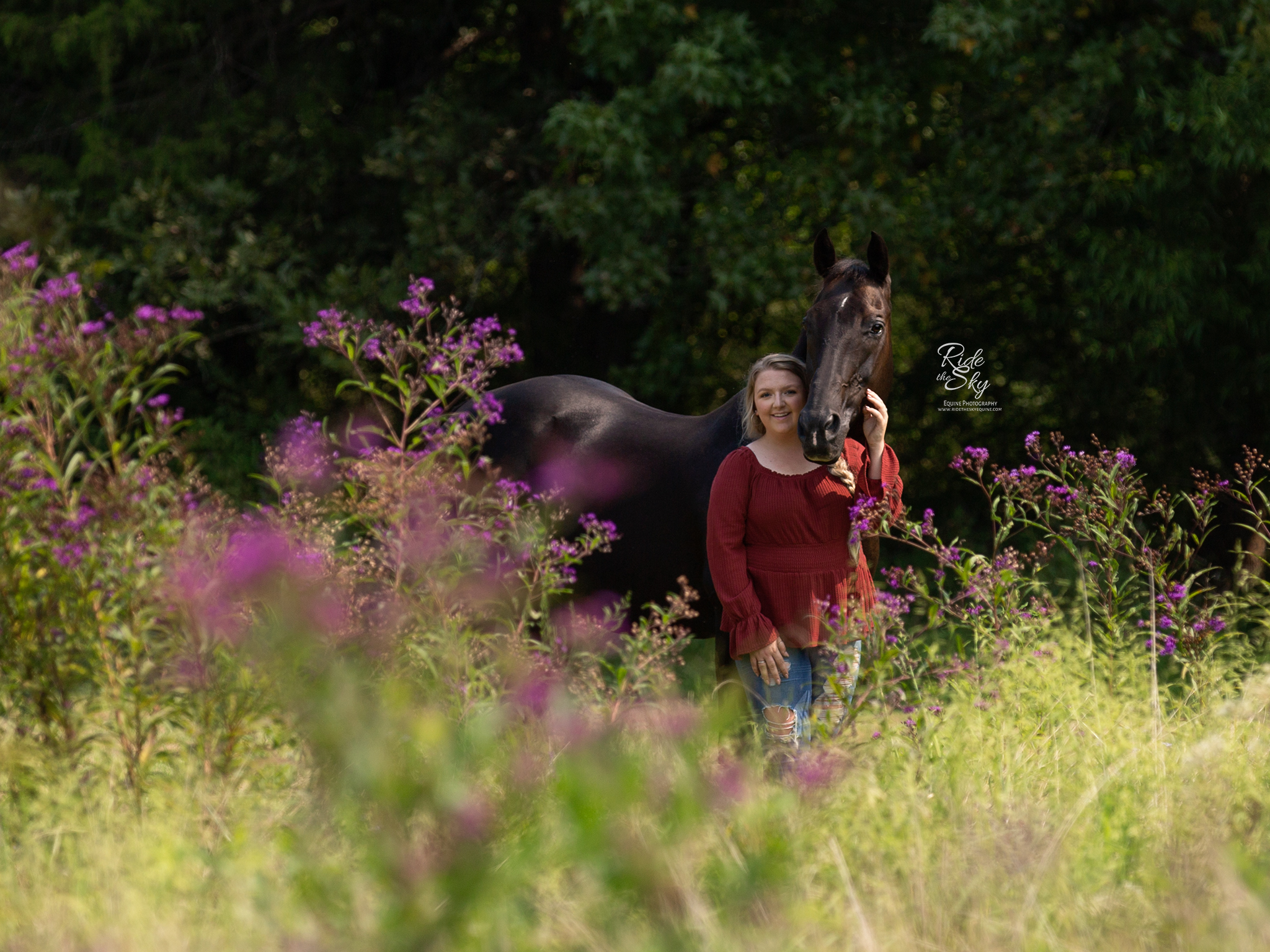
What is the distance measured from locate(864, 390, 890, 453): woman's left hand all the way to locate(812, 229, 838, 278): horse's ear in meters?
0.65

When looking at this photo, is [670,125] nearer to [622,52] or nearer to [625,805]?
[622,52]

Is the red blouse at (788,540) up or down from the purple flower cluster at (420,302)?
down

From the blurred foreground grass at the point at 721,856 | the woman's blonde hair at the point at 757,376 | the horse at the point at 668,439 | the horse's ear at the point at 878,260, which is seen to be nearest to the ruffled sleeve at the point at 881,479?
the horse at the point at 668,439

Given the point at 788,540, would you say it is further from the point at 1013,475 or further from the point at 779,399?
the point at 1013,475

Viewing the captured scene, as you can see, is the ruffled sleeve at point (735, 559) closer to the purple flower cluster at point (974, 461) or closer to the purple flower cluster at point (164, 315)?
the purple flower cluster at point (974, 461)

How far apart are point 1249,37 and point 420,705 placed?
23.5 feet

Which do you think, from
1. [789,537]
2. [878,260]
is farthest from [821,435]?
[878,260]

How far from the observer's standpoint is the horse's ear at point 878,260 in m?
4.11

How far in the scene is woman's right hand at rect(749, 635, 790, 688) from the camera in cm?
372

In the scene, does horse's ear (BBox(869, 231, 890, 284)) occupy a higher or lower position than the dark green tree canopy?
higher

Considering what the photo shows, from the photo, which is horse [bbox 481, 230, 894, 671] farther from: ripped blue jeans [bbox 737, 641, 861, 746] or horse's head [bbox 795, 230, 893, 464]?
ripped blue jeans [bbox 737, 641, 861, 746]

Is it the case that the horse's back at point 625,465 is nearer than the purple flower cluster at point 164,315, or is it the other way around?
the purple flower cluster at point 164,315

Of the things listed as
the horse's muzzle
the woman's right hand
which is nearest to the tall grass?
the woman's right hand

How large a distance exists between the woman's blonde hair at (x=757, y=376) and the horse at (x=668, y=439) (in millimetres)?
49
